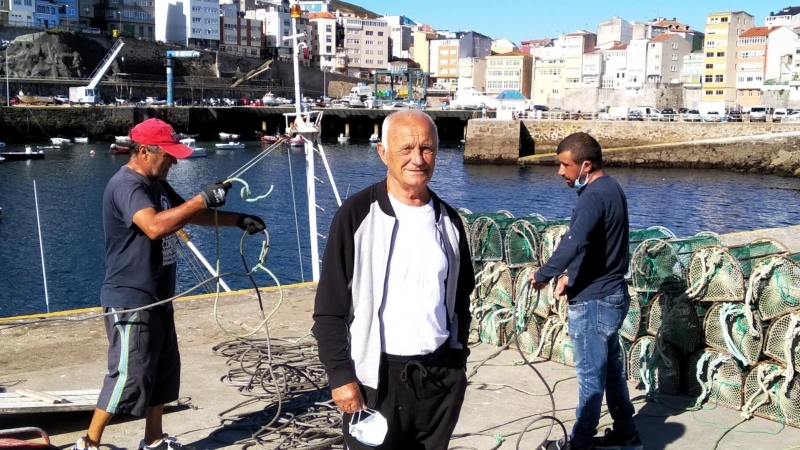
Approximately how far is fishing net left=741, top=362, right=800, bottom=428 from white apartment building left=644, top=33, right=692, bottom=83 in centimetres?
10086

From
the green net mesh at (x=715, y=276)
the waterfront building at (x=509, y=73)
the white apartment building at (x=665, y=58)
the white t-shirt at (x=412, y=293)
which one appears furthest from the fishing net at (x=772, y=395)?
the waterfront building at (x=509, y=73)

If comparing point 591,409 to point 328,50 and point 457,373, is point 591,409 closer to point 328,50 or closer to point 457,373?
point 457,373

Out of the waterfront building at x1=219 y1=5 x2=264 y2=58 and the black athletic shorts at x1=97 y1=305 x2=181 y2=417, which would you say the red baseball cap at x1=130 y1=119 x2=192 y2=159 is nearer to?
the black athletic shorts at x1=97 y1=305 x2=181 y2=417

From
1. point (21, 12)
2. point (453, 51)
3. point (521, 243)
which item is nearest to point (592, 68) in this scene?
point (453, 51)

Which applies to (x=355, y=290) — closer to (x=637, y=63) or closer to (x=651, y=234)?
(x=651, y=234)

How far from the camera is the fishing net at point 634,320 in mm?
5227

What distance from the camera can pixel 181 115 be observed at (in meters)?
66.6

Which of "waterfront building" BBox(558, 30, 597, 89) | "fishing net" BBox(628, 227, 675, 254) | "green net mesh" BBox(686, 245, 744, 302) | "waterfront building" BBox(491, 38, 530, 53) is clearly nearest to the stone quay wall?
"fishing net" BBox(628, 227, 675, 254)

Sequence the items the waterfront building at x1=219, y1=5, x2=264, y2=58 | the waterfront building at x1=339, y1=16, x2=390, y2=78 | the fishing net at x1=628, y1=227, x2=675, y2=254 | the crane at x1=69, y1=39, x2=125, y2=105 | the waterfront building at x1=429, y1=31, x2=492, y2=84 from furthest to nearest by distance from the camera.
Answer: the waterfront building at x1=429, y1=31, x2=492, y2=84 → the waterfront building at x1=339, y1=16, x2=390, y2=78 → the waterfront building at x1=219, y1=5, x2=264, y2=58 → the crane at x1=69, y1=39, x2=125, y2=105 → the fishing net at x1=628, y1=227, x2=675, y2=254

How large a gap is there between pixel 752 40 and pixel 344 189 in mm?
67935

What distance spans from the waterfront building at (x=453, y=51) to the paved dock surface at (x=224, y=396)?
14215 cm

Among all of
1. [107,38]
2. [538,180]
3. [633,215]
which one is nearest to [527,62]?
[107,38]

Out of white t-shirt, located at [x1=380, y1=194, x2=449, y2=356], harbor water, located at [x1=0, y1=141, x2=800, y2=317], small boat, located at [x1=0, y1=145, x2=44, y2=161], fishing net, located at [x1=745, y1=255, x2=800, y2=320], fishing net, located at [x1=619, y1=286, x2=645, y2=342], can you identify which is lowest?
harbor water, located at [x1=0, y1=141, x2=800, y2=317]

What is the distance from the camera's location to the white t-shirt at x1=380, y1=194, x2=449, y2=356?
2822 mm
